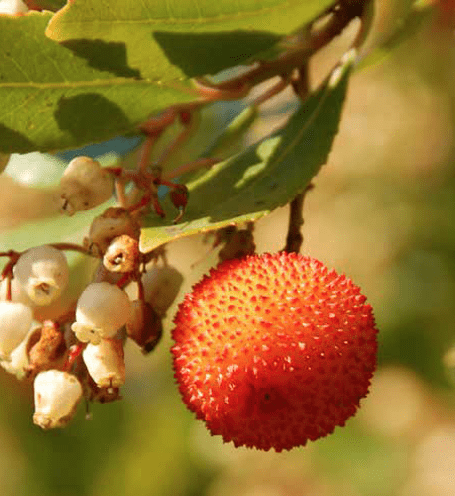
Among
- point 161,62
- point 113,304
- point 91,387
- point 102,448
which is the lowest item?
point 102,448

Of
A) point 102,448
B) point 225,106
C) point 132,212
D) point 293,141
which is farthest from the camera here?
point 102,448

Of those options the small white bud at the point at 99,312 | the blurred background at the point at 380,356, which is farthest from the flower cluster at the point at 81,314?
the blurred background at the point at 380,356

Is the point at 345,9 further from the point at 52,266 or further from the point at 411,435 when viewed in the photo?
the point at 411,435

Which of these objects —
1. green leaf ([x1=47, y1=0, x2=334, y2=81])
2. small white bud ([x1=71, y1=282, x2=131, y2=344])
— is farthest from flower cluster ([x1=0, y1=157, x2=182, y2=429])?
green leaf ([x1=47, y1=0, x2=334, y2=81])

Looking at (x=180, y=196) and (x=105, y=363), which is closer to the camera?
(x=105, y=363)

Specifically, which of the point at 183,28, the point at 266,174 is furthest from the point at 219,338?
the point at 183,28

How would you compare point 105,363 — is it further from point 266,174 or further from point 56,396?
point 266,174

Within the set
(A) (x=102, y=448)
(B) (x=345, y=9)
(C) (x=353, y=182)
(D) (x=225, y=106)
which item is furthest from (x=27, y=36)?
(A) (x=102, y=448)
